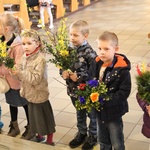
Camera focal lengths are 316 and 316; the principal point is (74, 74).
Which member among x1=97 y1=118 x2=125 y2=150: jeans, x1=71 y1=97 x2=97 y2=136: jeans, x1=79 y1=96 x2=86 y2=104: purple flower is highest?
x1=79 y1=96 x2=86 y2=104: purple flower

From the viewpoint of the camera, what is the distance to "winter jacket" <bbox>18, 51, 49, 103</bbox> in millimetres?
2730

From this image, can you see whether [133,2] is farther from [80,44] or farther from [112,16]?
[80,44]

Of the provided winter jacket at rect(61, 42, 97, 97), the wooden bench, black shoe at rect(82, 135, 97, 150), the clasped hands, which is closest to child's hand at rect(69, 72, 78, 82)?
the clasped hands

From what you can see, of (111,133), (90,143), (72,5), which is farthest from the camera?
(72,5)

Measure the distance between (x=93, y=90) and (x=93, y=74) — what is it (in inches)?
15.7

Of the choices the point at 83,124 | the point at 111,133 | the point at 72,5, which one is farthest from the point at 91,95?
the point at 72,5

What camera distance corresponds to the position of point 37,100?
286 cm

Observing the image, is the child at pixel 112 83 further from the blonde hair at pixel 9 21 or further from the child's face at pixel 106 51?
the blonde hair at pixel 9 21

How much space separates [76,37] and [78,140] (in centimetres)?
103

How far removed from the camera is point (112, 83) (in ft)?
7.66

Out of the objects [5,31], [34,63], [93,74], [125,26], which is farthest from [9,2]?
[93,74]

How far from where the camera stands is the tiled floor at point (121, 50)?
3.25 metres

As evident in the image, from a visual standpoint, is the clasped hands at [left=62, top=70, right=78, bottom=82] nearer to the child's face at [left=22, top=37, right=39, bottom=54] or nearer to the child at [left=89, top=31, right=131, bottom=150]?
the child at [left=89, top=31, right=131, bottom=150]

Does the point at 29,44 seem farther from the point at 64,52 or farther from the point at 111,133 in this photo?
the point at 111,133
